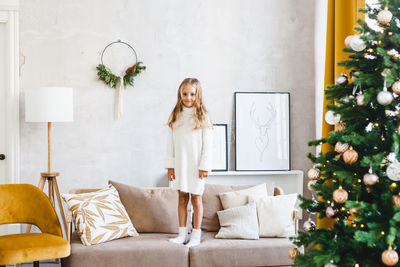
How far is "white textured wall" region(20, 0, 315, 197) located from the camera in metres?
4.14

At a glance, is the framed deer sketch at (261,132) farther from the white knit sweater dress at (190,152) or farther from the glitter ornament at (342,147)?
the glitter ornament at (342,147)

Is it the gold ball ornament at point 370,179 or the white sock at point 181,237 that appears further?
the white sock at point 181,237

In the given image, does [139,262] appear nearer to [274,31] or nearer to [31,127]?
[31,127]

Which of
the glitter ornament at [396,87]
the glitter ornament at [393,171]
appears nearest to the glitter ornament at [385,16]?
the glitter ornament at [396,87]

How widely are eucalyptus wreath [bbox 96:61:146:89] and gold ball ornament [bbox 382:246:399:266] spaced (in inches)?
115

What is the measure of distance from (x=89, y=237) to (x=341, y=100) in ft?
6.60

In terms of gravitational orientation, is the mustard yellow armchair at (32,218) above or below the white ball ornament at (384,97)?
below

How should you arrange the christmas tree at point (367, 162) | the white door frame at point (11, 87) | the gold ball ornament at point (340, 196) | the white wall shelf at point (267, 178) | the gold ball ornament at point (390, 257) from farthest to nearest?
the white wall shelf at point (267, 178) → the white door frame at point (11, 87) → the gold ball ornament at point (340, 196) → the christmas tree at point (367, 162) → the gold ball ornament at point (390, 257)

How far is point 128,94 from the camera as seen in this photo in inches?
167

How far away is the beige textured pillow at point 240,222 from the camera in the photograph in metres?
3.37

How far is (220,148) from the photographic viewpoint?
425 cm

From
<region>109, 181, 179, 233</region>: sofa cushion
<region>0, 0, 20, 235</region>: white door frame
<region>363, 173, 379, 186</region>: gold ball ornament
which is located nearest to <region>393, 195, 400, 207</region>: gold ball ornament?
<region>363, 173, 379, 186</region>: gold ball ornament

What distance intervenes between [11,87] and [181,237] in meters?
2.11

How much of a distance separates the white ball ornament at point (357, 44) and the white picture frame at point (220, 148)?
226 centimetres
